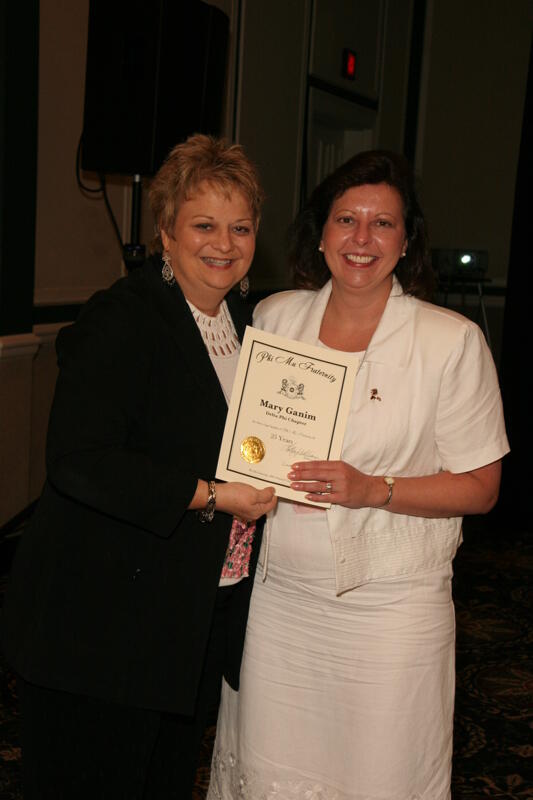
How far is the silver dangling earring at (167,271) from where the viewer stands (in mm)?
1938

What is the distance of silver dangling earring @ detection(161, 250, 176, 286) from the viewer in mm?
1938

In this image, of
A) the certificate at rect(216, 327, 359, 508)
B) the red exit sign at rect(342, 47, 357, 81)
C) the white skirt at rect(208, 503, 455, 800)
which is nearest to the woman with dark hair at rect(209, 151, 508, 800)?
the white skirt at rect(208, 503, 455, 800)

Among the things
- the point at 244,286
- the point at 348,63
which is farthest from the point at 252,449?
the point at 348,63

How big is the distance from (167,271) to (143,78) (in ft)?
7.06

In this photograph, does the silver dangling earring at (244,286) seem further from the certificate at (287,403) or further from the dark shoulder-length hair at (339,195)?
the certificate at (287,403)

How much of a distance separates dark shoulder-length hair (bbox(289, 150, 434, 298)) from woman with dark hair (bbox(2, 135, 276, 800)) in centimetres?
26

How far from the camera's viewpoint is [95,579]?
179cm

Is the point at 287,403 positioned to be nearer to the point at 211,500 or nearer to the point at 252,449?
the point at 252,449

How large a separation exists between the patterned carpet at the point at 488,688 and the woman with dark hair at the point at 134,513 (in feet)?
3.15

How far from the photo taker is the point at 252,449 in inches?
72.1

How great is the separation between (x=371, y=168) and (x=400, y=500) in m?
0.76

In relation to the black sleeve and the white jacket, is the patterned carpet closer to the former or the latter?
the white jacket

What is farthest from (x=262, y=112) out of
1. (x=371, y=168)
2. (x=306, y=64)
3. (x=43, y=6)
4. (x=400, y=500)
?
(x=400, y=500)

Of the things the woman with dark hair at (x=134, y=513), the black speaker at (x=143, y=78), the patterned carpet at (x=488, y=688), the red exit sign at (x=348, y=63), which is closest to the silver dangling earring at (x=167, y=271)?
the woman with dark hair at (x=134, y=513)
